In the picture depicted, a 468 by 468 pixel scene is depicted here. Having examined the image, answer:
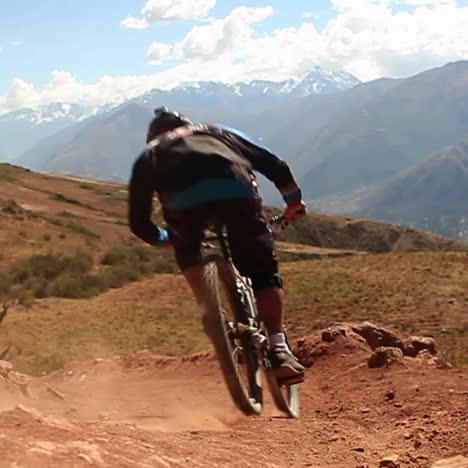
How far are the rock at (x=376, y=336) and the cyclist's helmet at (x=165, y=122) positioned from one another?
5.98 meters

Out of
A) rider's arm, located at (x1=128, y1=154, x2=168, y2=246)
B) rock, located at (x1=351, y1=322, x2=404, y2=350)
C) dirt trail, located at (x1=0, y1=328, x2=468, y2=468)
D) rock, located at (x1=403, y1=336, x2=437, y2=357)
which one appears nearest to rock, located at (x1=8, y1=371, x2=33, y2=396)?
dirt trail, located at (x1=0, y1=328, x2=468, y2=468)

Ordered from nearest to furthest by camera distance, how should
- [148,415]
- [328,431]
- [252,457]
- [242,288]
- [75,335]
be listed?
[242,288] < [252,457] < [328,431] < [148,415] < [75,335]

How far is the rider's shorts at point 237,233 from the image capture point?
172 inches

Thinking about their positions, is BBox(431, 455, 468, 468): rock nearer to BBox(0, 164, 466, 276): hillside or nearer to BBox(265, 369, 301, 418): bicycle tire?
BBox(265, 369, 301, 418): bicycle tire

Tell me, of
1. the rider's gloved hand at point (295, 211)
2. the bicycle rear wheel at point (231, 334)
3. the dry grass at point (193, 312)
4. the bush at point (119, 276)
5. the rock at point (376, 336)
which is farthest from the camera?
the bush at point (119, 276)

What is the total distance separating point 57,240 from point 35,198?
31.4 metres

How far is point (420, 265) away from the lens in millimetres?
22703

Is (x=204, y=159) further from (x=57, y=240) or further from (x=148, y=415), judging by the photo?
(x=57, y=240)

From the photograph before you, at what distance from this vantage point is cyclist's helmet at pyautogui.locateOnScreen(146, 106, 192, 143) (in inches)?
178

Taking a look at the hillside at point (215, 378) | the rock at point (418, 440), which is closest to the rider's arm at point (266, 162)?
the hillside at point (215, 378)

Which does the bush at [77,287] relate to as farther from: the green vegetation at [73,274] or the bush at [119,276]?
the bush at [119,276]

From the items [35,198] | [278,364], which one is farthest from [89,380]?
[35,198]

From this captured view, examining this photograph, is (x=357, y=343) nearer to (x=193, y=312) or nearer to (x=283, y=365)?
(x=283, y=365)

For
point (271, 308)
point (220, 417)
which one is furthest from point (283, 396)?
point (220, 417)
